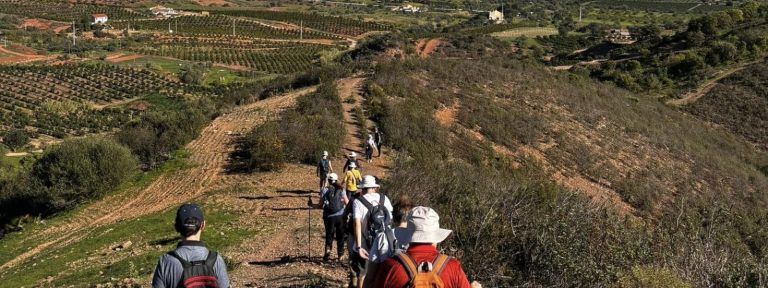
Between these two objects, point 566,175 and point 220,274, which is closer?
point 220,274

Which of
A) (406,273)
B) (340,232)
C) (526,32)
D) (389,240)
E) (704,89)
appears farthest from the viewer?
(526,32)

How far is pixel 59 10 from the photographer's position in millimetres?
131500

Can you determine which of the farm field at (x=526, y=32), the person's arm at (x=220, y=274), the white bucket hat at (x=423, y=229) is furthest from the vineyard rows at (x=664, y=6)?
the person's arm at (x=220, y=274)

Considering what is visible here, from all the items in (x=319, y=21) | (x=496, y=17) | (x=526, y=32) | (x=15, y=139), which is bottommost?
(x=15, y=139)

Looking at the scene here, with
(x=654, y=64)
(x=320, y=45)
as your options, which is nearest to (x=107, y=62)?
(x=320, y=45)

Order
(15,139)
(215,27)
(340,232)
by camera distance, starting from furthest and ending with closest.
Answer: (215,27), (15,139), (340,232)

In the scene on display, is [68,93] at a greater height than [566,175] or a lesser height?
lesser

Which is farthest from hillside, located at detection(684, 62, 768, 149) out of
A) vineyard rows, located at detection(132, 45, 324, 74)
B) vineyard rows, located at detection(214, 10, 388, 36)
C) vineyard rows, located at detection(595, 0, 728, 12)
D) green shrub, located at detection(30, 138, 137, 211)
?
vineyard rows, located at detection(595, 0, 728, 12)

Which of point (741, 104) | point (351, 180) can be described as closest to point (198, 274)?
point (351, 180)

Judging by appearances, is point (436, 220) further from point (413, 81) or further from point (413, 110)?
point (413, 81)

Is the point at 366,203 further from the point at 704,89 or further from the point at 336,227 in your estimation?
the point at 704,89

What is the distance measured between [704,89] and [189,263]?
157 ft

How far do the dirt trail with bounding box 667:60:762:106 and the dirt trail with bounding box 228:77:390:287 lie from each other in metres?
32.1

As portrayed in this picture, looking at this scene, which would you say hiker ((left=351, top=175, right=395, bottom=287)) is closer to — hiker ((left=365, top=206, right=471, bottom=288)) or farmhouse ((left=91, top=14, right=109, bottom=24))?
hiker ((left=365, top=206, right=471, bottom=288))
